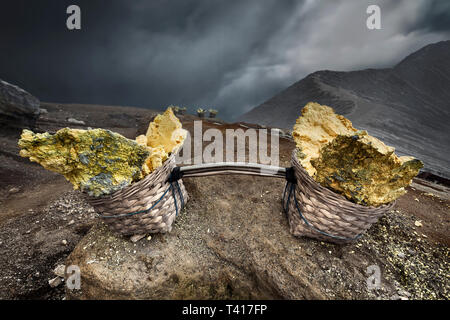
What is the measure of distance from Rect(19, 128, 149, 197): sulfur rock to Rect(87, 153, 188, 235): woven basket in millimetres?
77

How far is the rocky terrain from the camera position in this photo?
1169 centimetres

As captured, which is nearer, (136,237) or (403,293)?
(403,293)

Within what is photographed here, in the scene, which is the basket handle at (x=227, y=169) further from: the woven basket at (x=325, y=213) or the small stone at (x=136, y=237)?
the small stone at (x=136, y=237)

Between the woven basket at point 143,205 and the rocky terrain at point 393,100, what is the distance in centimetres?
1225

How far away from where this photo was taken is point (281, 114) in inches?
682

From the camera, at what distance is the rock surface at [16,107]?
5.20m

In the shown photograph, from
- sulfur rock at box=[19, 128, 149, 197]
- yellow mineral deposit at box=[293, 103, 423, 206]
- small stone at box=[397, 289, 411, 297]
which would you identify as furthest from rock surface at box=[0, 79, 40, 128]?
small stone at box=[397, 289, 411, 297]

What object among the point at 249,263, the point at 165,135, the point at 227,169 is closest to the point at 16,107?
the point at 165,135

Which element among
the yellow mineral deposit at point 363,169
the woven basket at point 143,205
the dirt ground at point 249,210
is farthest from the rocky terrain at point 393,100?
the woven basket at point 143,205

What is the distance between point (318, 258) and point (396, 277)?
18.5 inches

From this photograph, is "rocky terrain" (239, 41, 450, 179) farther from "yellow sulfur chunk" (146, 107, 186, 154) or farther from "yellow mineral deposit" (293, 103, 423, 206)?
"yellow sulfur chunk" (146, 107, 186, 154)

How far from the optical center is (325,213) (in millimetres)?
1104

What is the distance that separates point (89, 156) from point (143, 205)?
16.3 inches

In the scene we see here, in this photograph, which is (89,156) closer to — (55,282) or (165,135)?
(165,135)
